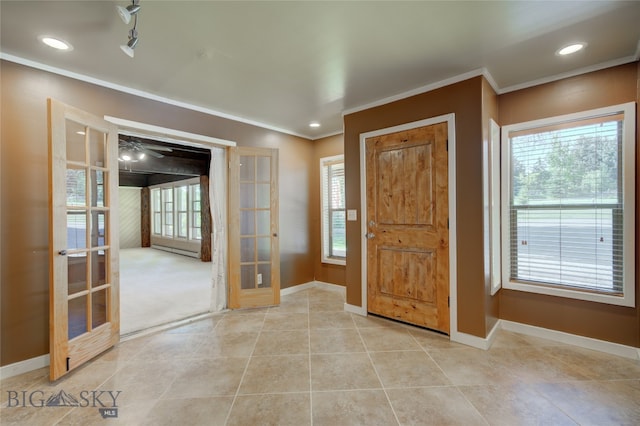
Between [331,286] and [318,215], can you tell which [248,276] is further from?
[318,215]

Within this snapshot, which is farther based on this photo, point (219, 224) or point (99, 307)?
point (219, 224)

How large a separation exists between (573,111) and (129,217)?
505 inches

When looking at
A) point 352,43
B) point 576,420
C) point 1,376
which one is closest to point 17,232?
point 1,376

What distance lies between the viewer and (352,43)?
2100mm

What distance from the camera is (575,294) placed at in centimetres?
255

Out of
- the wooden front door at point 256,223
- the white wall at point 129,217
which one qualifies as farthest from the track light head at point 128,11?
the white wall at point 129,217

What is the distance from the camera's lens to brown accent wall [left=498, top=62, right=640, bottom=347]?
2350 mm

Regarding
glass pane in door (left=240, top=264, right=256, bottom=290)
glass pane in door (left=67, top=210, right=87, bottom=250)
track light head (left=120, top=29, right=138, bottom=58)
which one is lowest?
glass pane in door (left=240, top=264, right=256, bottom=290)

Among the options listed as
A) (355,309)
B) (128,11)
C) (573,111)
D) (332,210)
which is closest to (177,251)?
(332,210)

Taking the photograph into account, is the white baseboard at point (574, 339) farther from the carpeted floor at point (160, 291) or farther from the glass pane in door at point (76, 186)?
the glass pane in door at point (76, 186)

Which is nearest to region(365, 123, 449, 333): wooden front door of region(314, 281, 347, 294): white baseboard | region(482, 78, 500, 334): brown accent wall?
A: region(482, 78, 500, 334): brown accent wall

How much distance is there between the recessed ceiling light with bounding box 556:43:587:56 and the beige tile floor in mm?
2573

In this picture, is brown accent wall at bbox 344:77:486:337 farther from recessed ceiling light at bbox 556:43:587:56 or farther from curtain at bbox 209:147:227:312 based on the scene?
curtain at bbox 209:147:227:312

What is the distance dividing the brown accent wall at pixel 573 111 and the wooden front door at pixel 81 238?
158 inches
